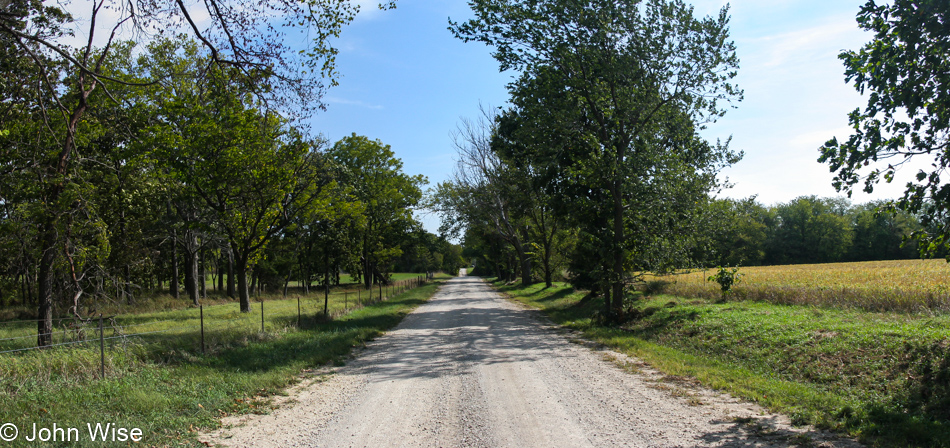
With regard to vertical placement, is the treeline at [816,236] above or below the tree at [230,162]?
below

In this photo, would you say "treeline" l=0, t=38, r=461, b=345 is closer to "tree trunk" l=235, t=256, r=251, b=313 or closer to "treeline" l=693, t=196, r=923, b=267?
"tree trunk" l=235, t=256, r=251, b=313

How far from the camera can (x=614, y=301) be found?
1738cm

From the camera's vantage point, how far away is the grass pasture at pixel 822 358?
20.1 feet

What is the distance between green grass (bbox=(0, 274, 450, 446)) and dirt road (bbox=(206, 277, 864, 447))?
68 cm

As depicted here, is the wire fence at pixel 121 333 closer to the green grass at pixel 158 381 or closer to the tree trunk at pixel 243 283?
the green grass at pixel 158 381

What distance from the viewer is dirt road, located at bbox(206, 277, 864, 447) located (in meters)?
5.62

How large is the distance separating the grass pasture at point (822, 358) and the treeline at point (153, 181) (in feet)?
27.5

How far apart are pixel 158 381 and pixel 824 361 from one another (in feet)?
35.8

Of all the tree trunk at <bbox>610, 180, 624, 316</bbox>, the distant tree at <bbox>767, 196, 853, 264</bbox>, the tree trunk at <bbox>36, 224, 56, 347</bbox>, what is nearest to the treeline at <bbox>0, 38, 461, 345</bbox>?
the tree trunk at <bbox>36, 224, 56, 347</bbox>

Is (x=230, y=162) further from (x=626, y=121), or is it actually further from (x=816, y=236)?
(x=816, y=236)

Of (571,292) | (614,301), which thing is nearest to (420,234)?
(571,292)

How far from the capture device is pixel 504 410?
681cm

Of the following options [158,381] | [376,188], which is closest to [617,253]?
[158,381]

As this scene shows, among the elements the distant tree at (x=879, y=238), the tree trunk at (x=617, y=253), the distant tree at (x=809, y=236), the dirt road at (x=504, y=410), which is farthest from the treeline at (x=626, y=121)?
the distant tree at (x=809, y=236)
